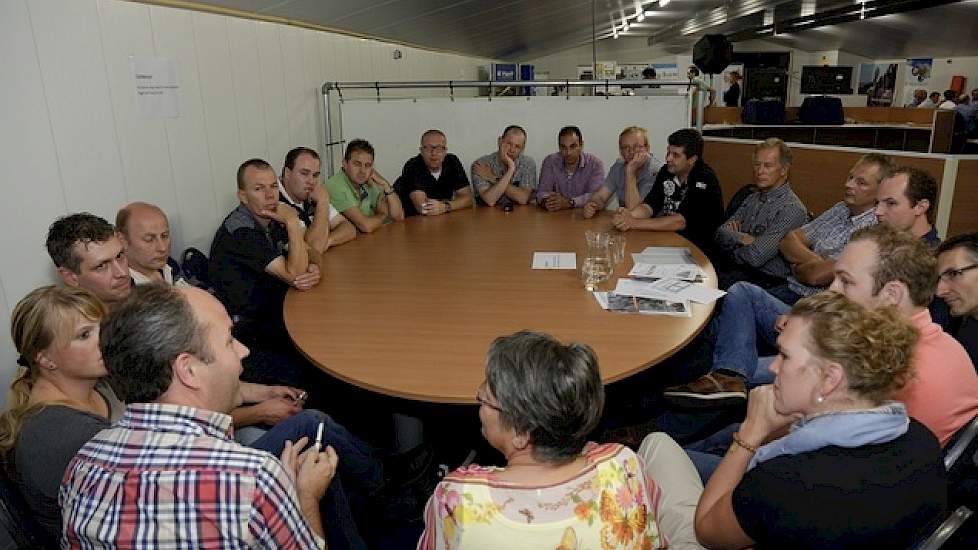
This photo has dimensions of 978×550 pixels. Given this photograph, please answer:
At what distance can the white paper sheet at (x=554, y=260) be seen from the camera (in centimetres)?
286

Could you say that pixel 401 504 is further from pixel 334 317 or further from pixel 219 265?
pixel 219 265

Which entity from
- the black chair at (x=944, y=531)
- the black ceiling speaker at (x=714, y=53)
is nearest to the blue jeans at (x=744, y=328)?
the black chair at (x=944, y=531)

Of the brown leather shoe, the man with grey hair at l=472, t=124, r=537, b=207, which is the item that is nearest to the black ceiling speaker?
the man with grey hair at l=472, t=124, r=537, b=207

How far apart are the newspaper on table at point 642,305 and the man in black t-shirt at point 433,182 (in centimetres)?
204

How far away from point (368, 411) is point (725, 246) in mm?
2139

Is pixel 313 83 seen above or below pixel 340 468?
above

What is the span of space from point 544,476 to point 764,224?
2682 mm

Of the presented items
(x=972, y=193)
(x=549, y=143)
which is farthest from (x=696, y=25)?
(x=972, y=193)

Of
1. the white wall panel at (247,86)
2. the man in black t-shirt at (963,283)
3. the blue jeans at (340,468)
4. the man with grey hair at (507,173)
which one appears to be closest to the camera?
the blue jeans at (340,468)

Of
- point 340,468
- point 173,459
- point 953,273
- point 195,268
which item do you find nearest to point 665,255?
point 953,273

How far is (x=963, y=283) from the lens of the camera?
6.27ft

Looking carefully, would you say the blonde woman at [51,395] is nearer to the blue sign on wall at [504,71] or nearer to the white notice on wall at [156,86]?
the white notice on wall at [156,86]

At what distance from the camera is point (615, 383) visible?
1.86 m

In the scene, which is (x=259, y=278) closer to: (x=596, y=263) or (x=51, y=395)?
(x=51, y=395)
